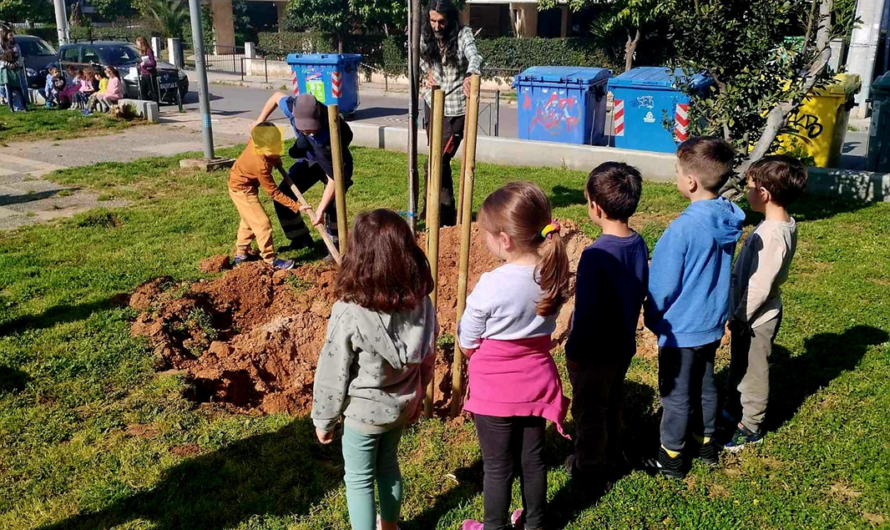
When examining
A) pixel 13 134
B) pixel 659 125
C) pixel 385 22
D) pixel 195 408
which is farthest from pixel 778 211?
pixel 385 22

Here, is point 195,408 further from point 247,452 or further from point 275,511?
point 275,511

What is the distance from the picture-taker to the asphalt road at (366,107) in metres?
16.6

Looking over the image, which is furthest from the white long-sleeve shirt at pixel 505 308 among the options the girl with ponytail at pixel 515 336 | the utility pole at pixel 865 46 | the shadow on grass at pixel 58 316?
the utility pole at pixel 865 46

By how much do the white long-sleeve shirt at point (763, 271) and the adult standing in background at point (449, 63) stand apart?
344 centimetres

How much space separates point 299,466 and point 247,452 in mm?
299

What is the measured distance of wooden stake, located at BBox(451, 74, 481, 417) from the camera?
312 centimetres

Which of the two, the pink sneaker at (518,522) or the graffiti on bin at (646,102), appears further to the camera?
the graffiti on bin at (646,102)

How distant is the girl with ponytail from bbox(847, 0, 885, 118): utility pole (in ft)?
51.1

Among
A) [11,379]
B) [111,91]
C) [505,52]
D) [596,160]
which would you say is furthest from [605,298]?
[505,52]

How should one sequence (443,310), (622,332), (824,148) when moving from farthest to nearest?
(824,148), (443,310), (622,332)

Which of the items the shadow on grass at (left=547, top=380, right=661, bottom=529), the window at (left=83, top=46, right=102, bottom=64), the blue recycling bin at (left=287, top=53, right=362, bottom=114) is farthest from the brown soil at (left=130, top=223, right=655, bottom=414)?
the window at (left=83, top=46, right=102, bottom=64)

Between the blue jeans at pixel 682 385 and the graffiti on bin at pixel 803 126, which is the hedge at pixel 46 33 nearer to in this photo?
the graffiti on bin at pixel 803 126

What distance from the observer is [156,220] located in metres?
7.64

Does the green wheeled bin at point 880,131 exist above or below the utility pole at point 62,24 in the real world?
below
